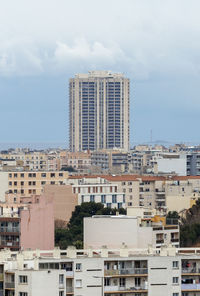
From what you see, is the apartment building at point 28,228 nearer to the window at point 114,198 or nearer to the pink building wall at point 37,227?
the pink building wall at point 37,227

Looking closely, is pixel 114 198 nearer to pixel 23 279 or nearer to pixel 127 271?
pixel 127 271

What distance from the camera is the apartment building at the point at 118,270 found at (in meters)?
52.3

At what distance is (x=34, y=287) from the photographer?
49.9 m

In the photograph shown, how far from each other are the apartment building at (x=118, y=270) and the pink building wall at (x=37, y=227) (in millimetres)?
18572

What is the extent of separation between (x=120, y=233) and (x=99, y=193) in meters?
44.1

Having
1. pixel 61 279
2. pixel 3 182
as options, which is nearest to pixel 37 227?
pixel 61 279

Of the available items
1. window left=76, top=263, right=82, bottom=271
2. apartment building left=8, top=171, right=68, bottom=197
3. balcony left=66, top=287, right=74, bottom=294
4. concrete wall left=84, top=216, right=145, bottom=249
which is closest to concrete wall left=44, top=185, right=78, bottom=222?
apartment building left=8, top=171, right=68, bottom=197

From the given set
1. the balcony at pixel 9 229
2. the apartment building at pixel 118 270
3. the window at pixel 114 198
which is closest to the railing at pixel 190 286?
the apartment building at pixel 118 270

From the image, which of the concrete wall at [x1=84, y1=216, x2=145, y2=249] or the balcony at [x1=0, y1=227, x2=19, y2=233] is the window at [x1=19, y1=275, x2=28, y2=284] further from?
the balcony at [x1=0, y1=227, x2=19, y2=233]

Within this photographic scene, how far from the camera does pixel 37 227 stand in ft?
249

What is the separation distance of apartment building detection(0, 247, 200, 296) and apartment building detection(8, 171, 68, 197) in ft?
208

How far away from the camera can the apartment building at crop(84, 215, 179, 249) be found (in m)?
66.1

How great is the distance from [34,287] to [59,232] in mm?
32094

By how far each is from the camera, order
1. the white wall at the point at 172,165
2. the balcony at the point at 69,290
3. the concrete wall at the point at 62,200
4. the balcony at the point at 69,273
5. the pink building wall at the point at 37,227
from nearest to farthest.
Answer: the balcony at the point at 69,290, the balcony at the point at 69,273, the pink building wall at the point at 37,227, the concrete wall at the point at 62,200, the white wall at the point at 172,165
